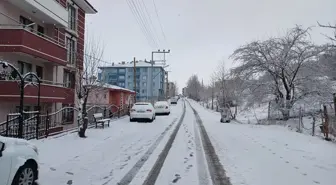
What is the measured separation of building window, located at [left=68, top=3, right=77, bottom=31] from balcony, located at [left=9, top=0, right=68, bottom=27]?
3735 mm

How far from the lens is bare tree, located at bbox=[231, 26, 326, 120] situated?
69.2 ft

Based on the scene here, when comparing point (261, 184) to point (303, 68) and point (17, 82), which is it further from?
point (303, 68)

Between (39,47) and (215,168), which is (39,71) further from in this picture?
(215,168)

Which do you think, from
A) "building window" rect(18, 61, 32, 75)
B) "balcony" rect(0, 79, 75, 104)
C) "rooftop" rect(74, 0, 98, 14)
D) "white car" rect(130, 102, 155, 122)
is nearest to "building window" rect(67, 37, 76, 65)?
"rooftop" rect(74, 0, 98, 14)

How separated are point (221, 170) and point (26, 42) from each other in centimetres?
1199

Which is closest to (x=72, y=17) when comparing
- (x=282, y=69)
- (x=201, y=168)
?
(x=282, y=69)

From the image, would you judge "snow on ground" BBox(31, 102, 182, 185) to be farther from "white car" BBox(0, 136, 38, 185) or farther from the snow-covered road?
"white car" BBox(0, 136, 38, 185)

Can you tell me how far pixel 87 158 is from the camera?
8.10 m

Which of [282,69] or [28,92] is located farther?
[282,69]

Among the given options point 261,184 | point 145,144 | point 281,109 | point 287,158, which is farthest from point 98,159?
point 281,109

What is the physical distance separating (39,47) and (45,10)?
2.75m

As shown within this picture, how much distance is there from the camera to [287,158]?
847 centimetres

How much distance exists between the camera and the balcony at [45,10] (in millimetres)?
15703

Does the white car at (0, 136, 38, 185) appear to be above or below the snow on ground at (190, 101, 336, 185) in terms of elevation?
above
